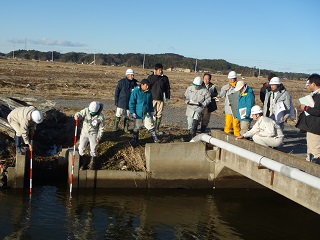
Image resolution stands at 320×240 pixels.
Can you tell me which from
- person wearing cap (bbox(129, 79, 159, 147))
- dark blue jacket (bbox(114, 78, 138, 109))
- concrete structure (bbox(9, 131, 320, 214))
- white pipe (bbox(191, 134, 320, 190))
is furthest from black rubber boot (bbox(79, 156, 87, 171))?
white pipe (bbox(191, 134, 320, 190))

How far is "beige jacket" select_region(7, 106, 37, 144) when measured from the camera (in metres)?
10.4

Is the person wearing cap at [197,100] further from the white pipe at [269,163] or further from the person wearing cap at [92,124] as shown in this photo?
the person wearing cap at [92,124]

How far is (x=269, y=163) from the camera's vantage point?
27.9ft

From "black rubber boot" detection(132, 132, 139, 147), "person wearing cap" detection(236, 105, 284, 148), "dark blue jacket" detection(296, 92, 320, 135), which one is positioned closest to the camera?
"dark blue jacket" detection(296, 92, 320, 135)

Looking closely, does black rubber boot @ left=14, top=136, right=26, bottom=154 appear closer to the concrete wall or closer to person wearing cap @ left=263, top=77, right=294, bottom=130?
the concrete wall

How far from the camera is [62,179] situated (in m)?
11.4

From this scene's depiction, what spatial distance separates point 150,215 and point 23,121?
12.1 feet

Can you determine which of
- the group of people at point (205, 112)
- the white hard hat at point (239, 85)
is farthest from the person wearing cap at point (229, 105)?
the white hard hat at point (239, 85)

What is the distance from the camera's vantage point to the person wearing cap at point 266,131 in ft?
31.6

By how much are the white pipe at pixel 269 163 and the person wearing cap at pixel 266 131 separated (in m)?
0.59

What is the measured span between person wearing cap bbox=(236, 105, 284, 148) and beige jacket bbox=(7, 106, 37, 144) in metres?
5.16

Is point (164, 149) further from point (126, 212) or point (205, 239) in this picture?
point (205, 239)

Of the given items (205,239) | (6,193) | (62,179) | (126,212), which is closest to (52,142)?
(62,179)

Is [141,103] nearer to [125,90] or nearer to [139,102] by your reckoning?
[139,102]
